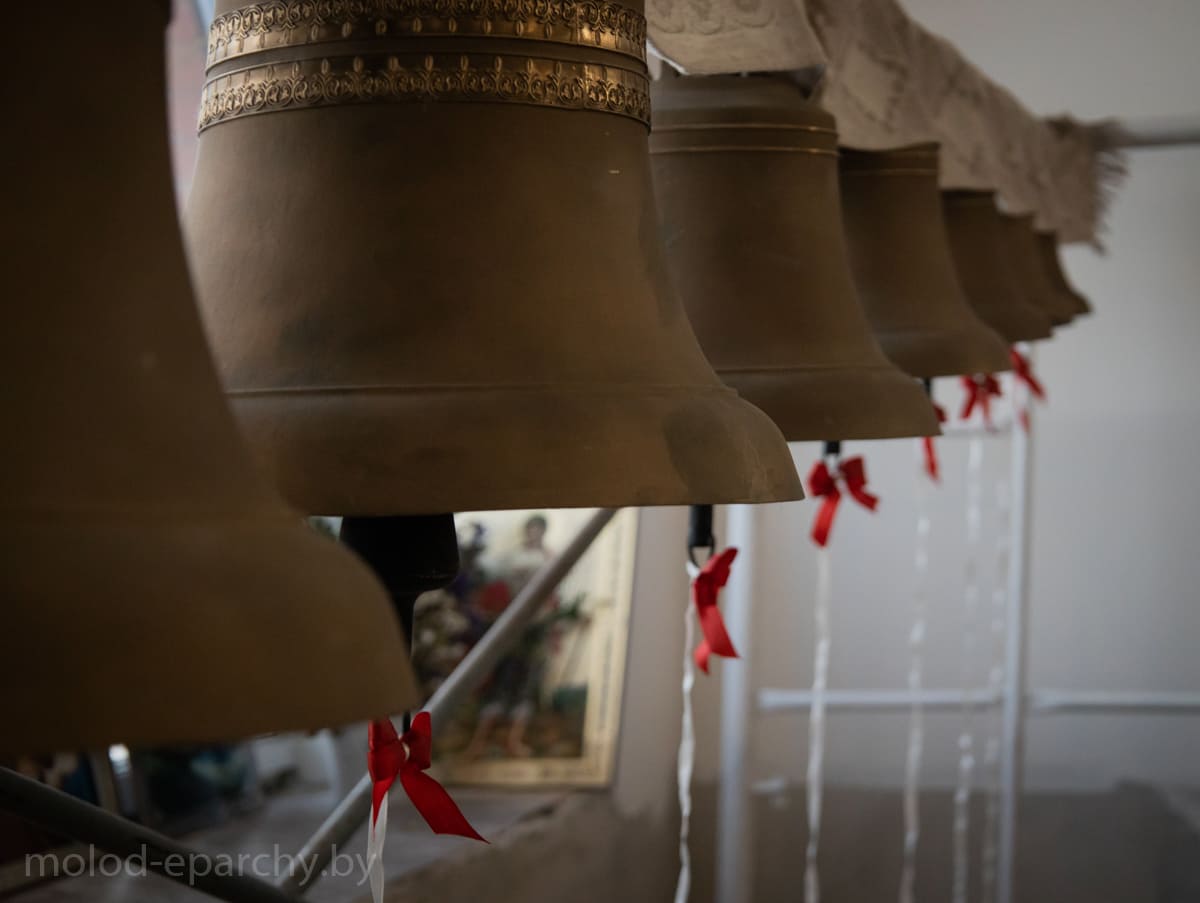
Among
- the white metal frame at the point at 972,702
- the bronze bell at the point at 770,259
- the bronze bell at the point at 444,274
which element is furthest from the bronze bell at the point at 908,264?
the white metal frame at the point at 972,702

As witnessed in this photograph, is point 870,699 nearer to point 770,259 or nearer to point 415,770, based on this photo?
point 770,259

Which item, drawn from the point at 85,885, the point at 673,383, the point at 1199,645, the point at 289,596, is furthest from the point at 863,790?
the point at 289,596

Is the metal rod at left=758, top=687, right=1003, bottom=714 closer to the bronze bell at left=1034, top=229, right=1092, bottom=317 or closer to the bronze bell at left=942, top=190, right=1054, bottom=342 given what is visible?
the bronze bell at left=1034, top=229, right=1092, bottom=317

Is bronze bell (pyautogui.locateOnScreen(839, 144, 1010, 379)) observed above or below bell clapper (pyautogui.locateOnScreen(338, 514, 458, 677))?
above

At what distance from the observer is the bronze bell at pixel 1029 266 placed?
165 centimetres

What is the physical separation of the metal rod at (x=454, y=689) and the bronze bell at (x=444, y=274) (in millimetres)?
430

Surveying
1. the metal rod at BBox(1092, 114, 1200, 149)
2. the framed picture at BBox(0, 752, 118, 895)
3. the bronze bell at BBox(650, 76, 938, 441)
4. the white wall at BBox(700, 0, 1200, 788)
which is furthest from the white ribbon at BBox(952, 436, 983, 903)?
the bronze bell at BBox(650, 76, 938, 441)

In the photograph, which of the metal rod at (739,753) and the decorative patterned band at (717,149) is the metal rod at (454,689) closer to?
the decorative patterned band at (717,149)

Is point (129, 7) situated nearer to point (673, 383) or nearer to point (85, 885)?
point (673, 383)

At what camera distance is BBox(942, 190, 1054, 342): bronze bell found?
1.52m

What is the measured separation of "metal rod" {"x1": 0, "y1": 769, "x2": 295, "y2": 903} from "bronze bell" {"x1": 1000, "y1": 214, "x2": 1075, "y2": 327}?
997 millimetres

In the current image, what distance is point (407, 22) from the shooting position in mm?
528

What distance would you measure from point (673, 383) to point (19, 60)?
302 millimetres

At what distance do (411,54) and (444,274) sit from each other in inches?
2.9
